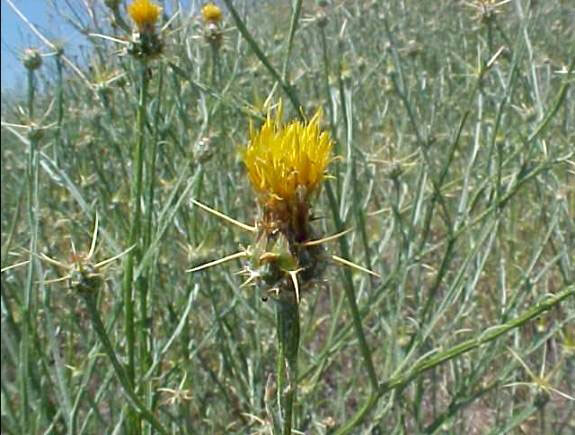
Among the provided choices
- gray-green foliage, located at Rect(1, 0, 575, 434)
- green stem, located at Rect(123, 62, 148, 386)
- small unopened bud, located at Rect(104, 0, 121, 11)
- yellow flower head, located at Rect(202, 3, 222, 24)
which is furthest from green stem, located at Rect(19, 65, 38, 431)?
yellow flower head, located at Rect(202, 3, 222, 24)

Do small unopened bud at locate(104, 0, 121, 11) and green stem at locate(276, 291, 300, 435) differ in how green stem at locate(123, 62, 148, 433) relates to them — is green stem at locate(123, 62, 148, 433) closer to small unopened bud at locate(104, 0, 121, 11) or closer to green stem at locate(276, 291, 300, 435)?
small unopened bud at locate(104, 0, 121, 11)

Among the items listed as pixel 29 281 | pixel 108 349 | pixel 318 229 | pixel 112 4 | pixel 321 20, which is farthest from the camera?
pixel 321 20

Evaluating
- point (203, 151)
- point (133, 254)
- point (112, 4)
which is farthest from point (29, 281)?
point (112, 4)

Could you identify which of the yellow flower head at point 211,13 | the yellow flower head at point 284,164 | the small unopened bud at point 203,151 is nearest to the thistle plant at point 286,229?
the yellow flower head at point 284,164

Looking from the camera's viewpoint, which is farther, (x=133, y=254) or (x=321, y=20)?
(x=321, y=20)

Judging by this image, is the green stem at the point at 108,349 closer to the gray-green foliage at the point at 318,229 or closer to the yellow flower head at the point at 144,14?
the gray-green foliage at the point at 318,229

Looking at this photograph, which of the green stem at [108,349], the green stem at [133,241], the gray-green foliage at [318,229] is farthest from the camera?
the gray-green foliage at [318,229]

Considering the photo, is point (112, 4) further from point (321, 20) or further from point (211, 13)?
point (321, 20)
